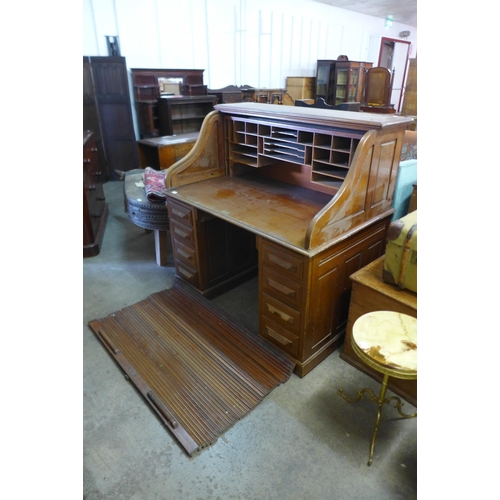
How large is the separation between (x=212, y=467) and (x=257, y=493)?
0.74ft

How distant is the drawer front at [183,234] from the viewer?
8.09 feet

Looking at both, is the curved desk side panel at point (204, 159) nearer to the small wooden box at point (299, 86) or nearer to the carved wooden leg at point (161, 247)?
the carved wooden leg at point (161, 247)

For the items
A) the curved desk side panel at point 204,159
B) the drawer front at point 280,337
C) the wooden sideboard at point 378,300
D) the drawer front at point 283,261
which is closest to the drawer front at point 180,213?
the curved desk side panel at point 204,159

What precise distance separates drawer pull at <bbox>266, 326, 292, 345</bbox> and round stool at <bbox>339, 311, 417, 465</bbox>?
1.90 feet

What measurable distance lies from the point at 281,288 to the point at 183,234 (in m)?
0.95

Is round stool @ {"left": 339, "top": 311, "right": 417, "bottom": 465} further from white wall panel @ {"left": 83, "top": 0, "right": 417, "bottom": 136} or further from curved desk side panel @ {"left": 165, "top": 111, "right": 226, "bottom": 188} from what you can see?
white wall panel @ {"left": 83, "top": 0, "right": 417, "bottom": 136}

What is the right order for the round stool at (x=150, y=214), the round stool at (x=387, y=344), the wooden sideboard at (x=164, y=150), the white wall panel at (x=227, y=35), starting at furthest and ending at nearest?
the white wall panel at (x=227, y=35) → the wooden sideboard at (x=164, y=150) → the round stool at (x=150, y=214) → the round stool at (x=387, y=344)

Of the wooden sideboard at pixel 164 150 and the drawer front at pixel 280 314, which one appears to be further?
the wooden sideboard at pixel 164 150

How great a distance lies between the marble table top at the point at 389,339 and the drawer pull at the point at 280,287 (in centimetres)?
41

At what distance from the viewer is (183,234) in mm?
2533
